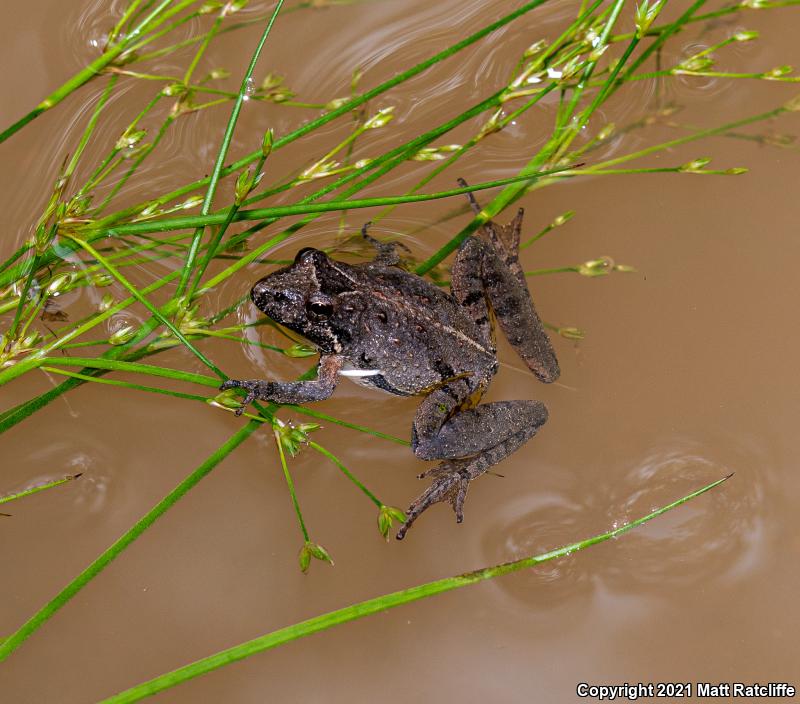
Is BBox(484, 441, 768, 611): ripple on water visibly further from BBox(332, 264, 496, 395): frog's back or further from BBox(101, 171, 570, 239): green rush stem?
BBox(101, 171, 570, 239): green rush stem

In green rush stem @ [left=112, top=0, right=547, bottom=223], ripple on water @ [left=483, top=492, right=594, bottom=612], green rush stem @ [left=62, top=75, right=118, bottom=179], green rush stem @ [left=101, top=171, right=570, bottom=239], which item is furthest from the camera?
ripple on water @ [left=483, top=492, right=594, bottom=612]

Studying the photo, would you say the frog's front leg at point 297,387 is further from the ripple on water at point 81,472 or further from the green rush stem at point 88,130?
the ripple on water at point 81,472

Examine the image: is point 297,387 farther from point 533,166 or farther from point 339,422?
point 533,166

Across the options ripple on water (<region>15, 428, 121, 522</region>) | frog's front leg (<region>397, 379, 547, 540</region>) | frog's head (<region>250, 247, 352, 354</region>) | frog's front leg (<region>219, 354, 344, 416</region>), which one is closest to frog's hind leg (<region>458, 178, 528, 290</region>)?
frog's front leg (<region>397, 379, 547, 540</region>)

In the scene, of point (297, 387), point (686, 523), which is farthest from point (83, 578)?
point (686, 523)

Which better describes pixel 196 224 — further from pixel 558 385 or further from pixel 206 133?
pixel 558 385
